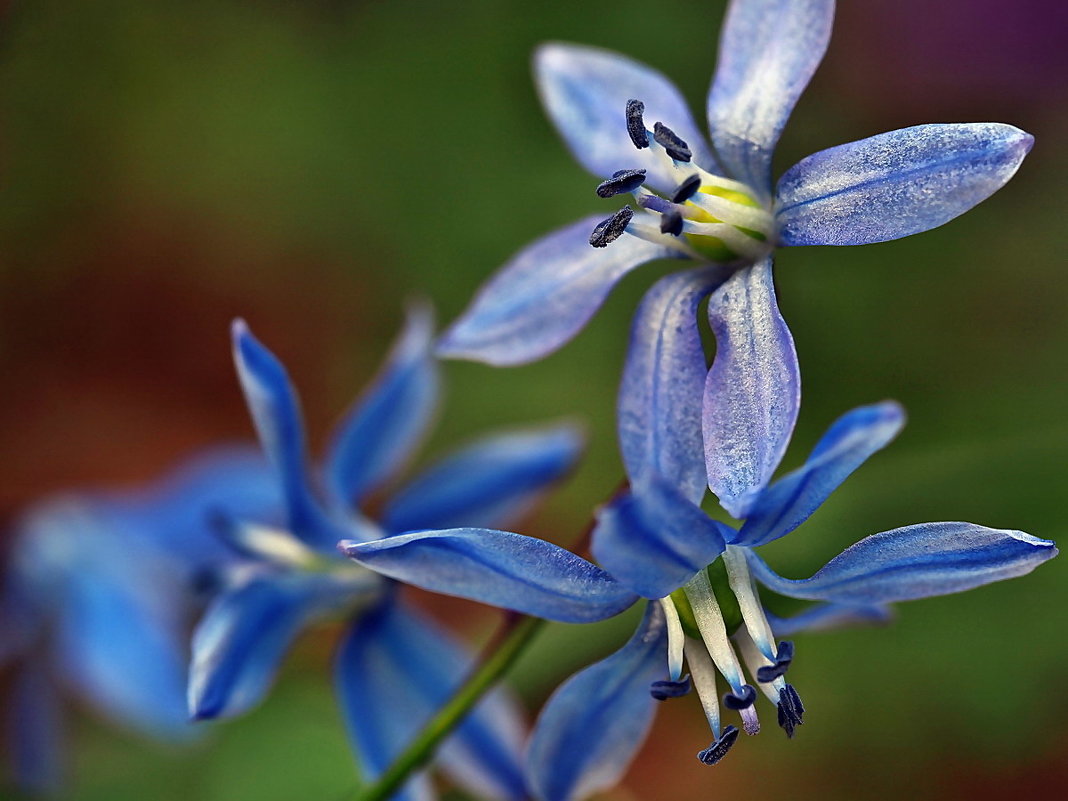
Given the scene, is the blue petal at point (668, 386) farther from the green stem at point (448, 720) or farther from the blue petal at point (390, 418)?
the blue petal at point (390, 418)

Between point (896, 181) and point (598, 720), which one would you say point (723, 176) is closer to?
point (896, 181)

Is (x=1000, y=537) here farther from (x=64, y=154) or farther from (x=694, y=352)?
(x=64, y=154)

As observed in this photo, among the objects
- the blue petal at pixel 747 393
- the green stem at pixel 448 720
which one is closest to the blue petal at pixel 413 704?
the green stem at pixel 448 720

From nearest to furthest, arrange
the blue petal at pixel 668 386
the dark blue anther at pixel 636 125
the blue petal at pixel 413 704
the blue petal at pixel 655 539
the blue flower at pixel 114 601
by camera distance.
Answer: the blue petal at pixel 655 539, the blue petal at pixel 668 386, the dark blue anther at pixel 636 125, the blue petal at pixel 413 704, the blue flower at pixel 114 601

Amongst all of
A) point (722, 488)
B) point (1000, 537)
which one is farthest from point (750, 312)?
point (1000, 537)

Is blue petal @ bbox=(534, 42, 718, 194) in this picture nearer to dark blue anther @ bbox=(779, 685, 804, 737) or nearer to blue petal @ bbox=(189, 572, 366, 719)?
dark blue anther @ bbox=(779, 685, 804, 737)

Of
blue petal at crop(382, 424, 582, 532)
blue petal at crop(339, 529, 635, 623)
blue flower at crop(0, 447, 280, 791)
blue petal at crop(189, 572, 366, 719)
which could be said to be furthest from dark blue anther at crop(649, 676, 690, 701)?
blue flower at crop(0, 447, 280, 791)

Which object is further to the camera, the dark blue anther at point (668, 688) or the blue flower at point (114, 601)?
the blue flower at point (114, 601)
